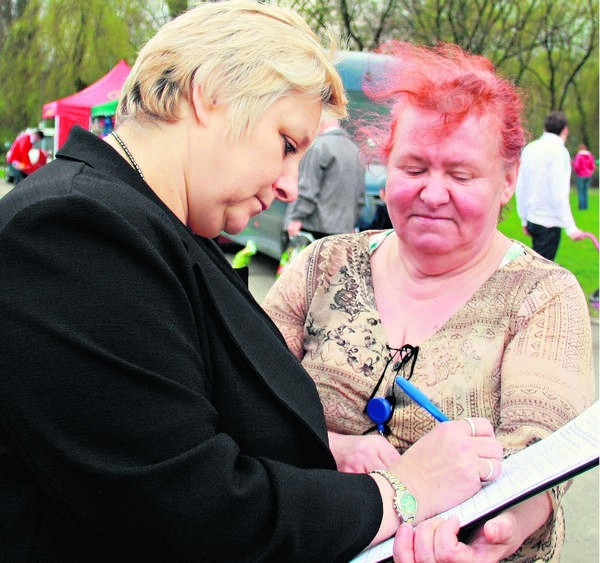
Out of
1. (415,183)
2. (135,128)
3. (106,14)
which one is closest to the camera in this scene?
(135,128)

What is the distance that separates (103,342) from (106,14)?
26.1 m

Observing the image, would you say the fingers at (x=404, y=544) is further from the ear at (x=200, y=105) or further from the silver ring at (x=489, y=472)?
the ear at (x=200, y=105)

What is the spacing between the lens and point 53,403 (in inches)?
36.0

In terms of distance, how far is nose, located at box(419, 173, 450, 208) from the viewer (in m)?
1.87

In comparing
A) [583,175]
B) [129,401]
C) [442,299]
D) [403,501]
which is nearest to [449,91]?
[442,299]

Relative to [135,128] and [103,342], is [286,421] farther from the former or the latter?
[135,128]

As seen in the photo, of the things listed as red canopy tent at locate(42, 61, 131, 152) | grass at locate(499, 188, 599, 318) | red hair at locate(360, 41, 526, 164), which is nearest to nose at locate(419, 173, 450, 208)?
red hair at locate(360, 41, 526, 164)

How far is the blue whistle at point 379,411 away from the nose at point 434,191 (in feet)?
1.70

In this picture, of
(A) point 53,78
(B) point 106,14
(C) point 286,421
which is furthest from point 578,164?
(C) point 286,421

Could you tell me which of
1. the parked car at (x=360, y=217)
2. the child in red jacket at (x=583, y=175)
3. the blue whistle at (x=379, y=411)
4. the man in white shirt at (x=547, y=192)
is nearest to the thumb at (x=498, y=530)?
the blue whistle at (x=379, y=411)

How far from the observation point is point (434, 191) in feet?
6.14

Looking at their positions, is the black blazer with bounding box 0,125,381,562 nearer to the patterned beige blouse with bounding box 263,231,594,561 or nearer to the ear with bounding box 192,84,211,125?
the ear with bounding box 192,84,211,125

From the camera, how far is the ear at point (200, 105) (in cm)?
113

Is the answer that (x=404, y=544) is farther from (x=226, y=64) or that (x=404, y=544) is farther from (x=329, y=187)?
(x=329, y=187)
